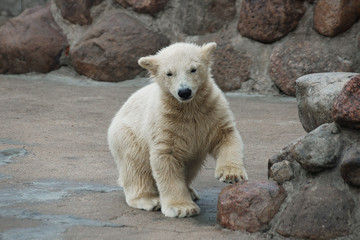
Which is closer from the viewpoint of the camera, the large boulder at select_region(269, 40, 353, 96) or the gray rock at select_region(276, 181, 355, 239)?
the gray rock at select_region(276, 181, 355, 239)

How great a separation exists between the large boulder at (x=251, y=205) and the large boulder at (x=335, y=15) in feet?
12.9

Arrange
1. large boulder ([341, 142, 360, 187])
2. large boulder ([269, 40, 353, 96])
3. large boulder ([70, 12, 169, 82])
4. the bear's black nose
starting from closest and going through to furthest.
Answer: large boulder ([341, 142, 360, 187])
the bear's black nose
large boulder ([269, 40, 353, 96])
large boulder ([70, 12, 169, 82])

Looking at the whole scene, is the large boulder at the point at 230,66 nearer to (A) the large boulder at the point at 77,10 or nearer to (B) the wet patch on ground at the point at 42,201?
(A) the large boulder at the point at 77,10

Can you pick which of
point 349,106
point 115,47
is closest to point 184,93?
point 349,106

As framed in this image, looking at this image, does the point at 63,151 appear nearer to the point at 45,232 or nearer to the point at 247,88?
the point at 45,232

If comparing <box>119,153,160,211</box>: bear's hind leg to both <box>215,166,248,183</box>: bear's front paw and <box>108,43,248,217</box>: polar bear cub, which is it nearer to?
<box>108,43,248,217</box>: polar bear cub

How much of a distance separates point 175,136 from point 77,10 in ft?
16.3

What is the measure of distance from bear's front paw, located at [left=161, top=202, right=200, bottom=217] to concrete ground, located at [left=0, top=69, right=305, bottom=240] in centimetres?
4

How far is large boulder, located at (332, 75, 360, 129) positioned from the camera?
2982 millimetres

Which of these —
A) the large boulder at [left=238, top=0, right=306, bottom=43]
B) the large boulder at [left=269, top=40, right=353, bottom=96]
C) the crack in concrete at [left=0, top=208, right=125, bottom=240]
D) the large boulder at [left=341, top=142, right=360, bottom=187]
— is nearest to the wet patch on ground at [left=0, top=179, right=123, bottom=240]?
the crack in concrete at [left=0, top=208, right=125, bottom=240]

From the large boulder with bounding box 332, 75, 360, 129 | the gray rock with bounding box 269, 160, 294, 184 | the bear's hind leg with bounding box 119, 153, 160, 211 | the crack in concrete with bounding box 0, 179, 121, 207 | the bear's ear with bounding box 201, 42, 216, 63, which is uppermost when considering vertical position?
the large boulder with bounding box 332, 75, 360, 129

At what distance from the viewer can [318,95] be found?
389 cm

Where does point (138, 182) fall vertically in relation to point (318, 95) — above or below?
below

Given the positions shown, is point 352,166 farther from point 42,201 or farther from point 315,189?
point 42,201
